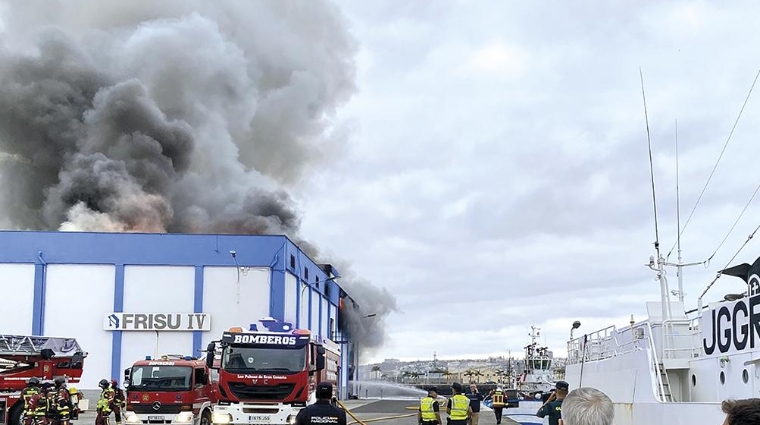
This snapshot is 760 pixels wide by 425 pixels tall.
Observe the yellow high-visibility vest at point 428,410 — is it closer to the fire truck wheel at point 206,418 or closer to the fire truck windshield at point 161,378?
the fire truck windshield at point 161,378

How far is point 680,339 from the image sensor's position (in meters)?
14.6

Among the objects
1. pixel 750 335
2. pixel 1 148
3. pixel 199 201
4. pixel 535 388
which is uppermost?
pixel 1 148

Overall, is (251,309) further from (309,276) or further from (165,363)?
(165,363)

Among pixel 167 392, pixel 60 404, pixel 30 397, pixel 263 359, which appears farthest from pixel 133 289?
pixel 60 404

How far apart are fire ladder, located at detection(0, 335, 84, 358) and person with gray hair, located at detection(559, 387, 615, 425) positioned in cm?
2052

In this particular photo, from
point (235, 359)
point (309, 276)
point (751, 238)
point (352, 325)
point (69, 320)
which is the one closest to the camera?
point (751, 238)

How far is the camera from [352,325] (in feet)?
238

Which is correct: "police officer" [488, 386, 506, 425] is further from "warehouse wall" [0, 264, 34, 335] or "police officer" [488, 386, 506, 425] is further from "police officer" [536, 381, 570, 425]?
"warehouse wall" [0, 264, 34, 335]

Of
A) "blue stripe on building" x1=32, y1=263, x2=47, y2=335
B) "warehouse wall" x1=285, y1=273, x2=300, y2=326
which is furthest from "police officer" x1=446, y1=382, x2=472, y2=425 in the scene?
"blue stripe on building" x1=32, y1=263, x2=47, y2=335

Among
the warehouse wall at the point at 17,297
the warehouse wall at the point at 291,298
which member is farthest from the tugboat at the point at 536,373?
the warehouse wall at the point at 17,297

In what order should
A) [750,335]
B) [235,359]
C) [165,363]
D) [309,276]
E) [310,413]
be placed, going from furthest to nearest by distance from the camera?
1. [309,276]
2. [165,363]
3. [235,359]
4. [750,335]
5. [310,413]

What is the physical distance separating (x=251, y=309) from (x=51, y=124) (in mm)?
35300

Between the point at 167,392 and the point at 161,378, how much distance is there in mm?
493

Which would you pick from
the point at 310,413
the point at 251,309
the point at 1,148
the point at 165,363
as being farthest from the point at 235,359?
the point at 1,148
